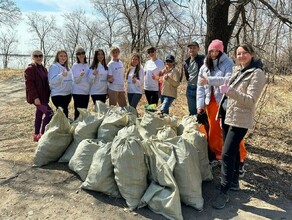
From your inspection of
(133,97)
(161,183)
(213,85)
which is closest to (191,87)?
(213,85)

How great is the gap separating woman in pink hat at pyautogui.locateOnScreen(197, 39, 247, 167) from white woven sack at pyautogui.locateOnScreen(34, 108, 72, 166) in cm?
162

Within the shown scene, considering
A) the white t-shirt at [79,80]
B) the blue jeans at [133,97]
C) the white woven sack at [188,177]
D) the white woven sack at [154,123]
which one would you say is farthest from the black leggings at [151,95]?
the white woven sack at [188,177]

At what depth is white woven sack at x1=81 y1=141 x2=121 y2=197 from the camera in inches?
123

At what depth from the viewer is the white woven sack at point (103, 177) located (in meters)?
3.12

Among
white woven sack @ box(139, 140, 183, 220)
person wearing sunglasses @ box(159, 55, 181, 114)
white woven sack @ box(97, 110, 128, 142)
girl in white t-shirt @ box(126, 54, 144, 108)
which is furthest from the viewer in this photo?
girl in white t-shirt @ box(126, 54, 144, 108)

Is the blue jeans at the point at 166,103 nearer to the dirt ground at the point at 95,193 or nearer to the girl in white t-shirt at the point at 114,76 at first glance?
the girl in white t-shirt at the point at 114,76

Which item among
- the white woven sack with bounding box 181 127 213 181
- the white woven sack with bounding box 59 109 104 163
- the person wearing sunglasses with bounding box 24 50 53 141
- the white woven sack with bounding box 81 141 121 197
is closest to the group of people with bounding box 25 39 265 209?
the person wearing sunglasses with bounding box 24 50 53 141

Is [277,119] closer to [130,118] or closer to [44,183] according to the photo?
[130,118]

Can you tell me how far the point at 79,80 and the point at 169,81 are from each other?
1297 mm

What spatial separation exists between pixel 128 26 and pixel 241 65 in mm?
19425

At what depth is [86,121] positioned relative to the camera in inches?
153

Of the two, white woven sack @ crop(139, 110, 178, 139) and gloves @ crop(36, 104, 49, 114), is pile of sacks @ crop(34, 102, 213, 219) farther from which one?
gloves @ crop(36, 104, 49, 114)

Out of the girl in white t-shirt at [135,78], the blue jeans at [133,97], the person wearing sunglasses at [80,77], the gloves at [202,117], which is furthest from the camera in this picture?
the blue jeans at [133,97]

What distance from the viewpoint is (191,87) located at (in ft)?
14.4
